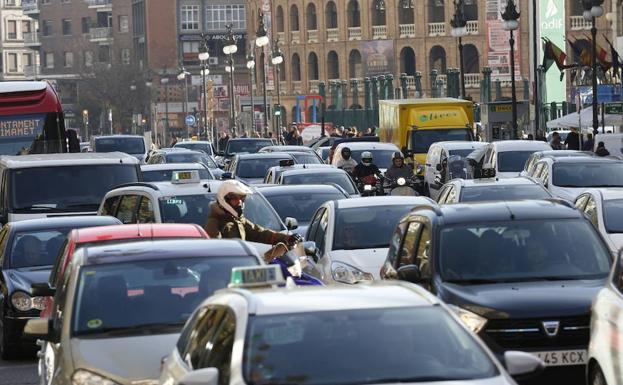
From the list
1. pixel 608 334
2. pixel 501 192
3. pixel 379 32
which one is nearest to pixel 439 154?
pixel 501 192

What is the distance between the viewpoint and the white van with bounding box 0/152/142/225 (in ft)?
79.3

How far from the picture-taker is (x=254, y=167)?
36312mm

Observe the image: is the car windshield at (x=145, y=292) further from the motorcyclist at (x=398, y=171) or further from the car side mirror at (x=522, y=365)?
the motorcyclist at (x=398, y=171)

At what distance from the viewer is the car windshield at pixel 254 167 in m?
36.1

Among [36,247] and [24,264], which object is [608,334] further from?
[36,247]

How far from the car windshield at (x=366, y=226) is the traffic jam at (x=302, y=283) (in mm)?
21

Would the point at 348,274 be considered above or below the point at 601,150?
below

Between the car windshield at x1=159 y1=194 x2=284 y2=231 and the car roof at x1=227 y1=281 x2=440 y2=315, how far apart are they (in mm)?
11641

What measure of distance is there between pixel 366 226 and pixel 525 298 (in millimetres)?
6469

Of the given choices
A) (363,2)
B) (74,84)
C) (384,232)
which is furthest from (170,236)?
(74,84)

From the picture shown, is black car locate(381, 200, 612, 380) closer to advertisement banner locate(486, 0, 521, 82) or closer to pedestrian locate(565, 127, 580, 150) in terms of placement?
pedestrian locate(565, 127, 580, 150)

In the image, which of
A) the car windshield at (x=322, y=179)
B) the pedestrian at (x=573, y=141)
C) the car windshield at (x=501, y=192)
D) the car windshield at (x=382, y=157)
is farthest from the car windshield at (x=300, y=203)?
the pedestrian at (x=573, y=141)

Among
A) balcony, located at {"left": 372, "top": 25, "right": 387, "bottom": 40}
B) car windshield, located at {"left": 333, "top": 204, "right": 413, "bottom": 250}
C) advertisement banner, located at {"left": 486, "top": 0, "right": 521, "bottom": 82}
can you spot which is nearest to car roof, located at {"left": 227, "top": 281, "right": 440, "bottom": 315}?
car windshield, located at {"left": 333, "top": 204, "right": 413, "bottom": 250}

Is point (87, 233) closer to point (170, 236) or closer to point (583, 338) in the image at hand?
point (170, 236)
